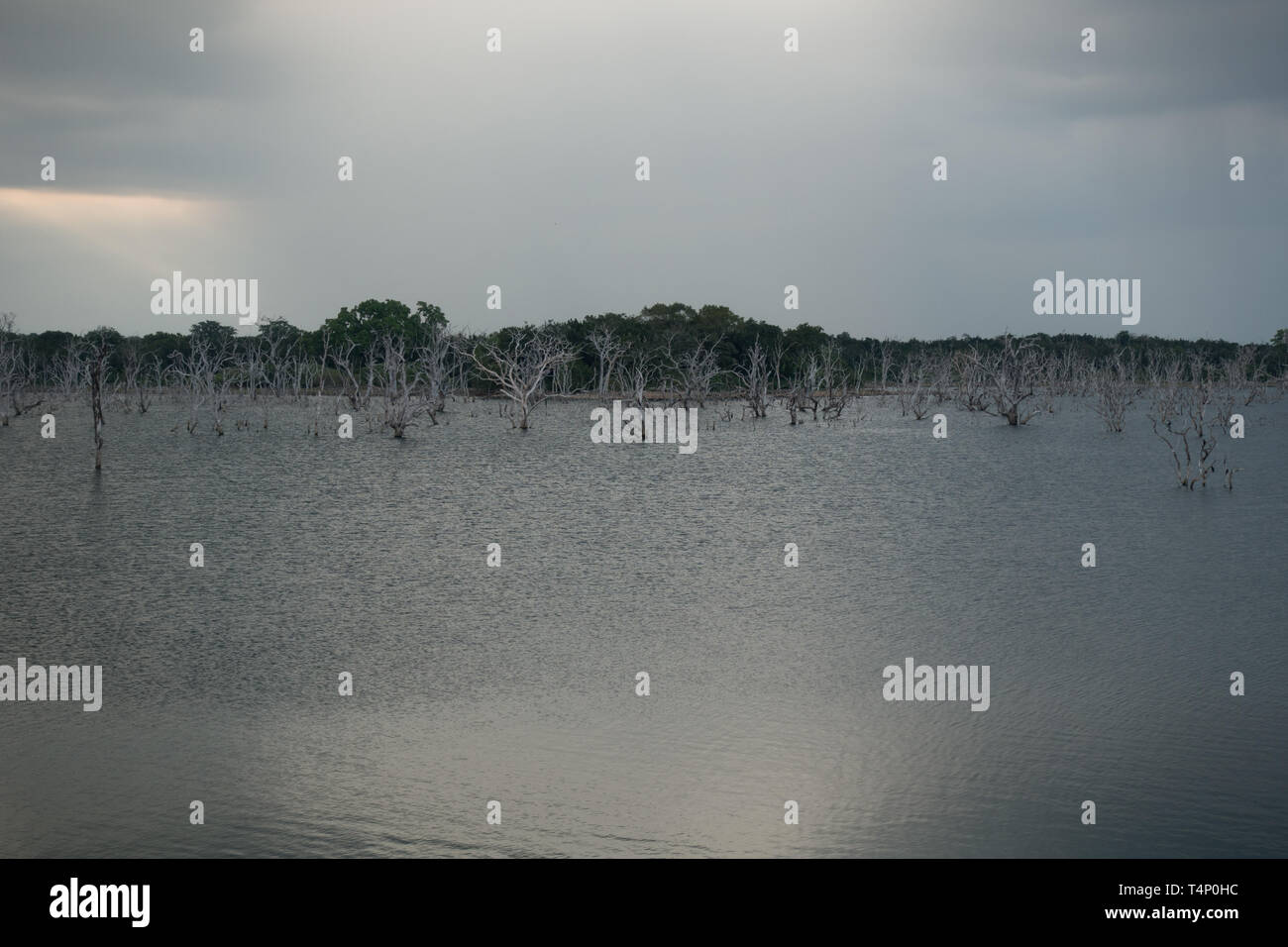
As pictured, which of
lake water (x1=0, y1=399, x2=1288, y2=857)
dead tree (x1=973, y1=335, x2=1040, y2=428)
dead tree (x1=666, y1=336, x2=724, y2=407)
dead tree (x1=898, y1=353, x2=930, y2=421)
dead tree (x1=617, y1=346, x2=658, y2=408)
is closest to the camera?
lake water (x1=0, y1=399, x2=1288, y2=857)

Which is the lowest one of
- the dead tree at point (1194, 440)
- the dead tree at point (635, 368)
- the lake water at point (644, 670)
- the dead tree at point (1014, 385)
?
the lake water at point (644, 670)

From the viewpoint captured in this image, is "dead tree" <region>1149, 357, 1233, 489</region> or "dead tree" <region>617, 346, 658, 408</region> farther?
"dead tree" <region>617, 346, 658, 408</region>

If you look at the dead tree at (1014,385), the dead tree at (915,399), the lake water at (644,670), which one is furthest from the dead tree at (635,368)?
the lake water at (644,670)

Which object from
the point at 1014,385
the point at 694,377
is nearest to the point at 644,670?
the point at 1014,385

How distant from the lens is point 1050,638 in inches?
588

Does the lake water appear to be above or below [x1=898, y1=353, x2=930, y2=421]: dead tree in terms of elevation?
below

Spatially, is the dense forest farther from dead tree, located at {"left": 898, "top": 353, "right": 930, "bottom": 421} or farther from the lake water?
the lake water

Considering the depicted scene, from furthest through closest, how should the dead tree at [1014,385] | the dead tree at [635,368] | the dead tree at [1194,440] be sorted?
the dead tree at [635,368] → the dead tree at [1014,385] → the dead tree at [1194,440]

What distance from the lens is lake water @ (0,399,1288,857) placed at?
8.89 meters

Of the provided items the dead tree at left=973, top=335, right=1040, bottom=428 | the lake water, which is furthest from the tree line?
the lake water

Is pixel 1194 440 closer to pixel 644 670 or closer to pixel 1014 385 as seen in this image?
pixel 1014 385

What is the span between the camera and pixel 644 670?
44.3 ft

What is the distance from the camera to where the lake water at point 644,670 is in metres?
8.89

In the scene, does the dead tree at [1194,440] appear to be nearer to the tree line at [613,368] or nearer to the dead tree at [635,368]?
the tree line at [613,368]
